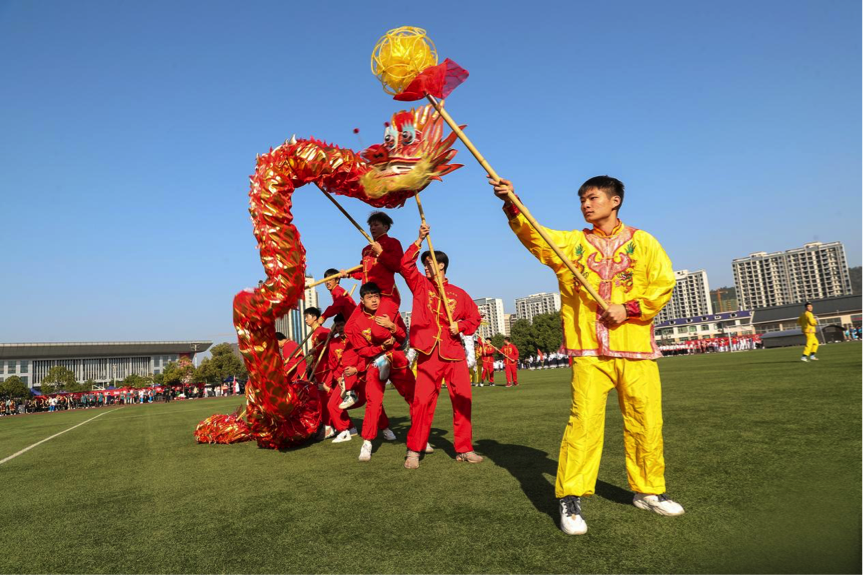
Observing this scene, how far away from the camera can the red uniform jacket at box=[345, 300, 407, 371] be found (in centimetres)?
606

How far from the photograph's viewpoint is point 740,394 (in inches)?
334

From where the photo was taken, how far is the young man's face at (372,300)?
6.16 m

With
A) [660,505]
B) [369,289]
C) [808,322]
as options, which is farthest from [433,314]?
[808,322]

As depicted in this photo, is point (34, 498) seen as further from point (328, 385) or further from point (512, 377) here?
point (512, 377)

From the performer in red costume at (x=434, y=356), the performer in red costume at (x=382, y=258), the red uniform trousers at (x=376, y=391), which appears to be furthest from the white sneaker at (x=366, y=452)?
the performer in red costume at (x=382, y=258)

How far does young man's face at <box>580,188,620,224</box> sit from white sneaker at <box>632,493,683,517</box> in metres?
1.69

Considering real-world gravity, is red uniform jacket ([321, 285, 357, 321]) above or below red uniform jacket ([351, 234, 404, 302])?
below

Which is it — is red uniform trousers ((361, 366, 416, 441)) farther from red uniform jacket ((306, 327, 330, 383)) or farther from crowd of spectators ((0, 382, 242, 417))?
crowd of spectators ((0, 382, 242, 417))

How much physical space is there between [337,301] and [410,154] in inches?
136

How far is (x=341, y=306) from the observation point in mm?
7684

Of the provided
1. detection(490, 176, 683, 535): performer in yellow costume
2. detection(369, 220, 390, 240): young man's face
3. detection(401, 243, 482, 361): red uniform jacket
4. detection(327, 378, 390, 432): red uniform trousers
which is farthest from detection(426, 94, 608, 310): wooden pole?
detection(327, 378, 390, 432): red uniform trousers

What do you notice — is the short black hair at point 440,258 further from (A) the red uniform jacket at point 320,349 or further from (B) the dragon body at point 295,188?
(A) the red uniform jacket at point 320,349

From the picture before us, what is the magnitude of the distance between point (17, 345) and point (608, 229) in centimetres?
10264

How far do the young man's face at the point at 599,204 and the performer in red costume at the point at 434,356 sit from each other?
76.0 inches
